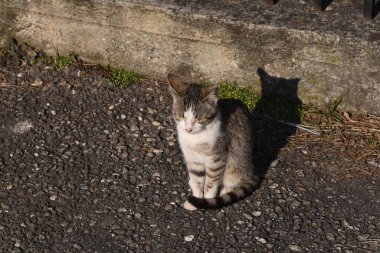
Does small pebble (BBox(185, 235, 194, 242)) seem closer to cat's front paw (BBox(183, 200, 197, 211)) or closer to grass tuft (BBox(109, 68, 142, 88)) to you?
cat's front paw (BBox(183, 200, 197, 211))

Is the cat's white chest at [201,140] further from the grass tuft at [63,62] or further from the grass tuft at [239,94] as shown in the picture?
the grass tuft at [63,62]

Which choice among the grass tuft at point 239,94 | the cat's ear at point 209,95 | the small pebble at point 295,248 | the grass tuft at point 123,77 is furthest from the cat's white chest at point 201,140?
the grass tuft at point 123,77

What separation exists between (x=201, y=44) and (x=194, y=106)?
1393 mm

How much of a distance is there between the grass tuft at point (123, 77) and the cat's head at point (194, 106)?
1.53m

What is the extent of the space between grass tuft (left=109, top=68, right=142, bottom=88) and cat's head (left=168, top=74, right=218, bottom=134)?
1532 millimetres

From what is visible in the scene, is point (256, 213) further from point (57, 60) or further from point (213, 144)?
point (57, 60)

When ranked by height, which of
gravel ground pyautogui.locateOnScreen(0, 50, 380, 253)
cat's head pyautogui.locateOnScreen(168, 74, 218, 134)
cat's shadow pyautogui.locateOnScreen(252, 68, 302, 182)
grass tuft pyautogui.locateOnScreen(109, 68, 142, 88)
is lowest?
gravel ground pyautogui.locateOnScreen(0, 50, 380, 253)

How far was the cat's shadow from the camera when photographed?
18.6 feet

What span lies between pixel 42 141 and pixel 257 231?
1.92 metres

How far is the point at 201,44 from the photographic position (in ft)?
19.5

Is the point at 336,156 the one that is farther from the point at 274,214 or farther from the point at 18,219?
the point at 18,219

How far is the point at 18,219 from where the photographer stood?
16.0ft

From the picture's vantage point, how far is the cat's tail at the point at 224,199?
15.9 feet

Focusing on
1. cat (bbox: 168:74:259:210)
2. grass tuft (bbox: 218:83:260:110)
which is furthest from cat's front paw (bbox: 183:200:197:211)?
grass tuft (bbox: 218:83:260:110)
